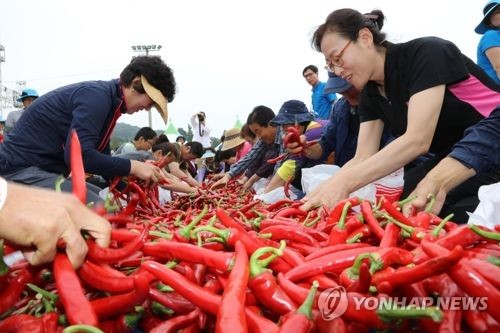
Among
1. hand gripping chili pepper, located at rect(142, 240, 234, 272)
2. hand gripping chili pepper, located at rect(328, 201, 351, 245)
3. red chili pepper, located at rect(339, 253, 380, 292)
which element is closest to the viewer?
red chili pepper, located at rect(339, 253, 380, 292)

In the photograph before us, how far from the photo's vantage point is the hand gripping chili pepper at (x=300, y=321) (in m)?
1.01

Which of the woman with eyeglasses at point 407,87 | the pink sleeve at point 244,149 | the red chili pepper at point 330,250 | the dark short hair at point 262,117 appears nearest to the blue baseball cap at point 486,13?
the woman with eyeglasses at point 407,87

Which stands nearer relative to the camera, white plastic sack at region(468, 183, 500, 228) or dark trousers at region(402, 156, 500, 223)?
white plastic sack at region(468, 183, 500, 228)

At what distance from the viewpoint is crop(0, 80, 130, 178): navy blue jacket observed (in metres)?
3.83

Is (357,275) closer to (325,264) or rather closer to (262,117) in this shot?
(325,264)

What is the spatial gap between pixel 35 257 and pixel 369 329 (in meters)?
0.86

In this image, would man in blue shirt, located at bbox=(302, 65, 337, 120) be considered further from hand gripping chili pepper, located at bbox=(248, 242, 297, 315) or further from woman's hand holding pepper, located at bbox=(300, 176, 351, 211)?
hand gripping chili pepper, located at bbox=(248, 242, 297, 315)

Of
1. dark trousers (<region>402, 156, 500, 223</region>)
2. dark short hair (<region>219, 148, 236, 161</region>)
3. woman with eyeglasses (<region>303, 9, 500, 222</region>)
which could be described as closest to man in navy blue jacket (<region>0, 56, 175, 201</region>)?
woman with eyeglasses (<region>303, 9, 500, 222</region>)

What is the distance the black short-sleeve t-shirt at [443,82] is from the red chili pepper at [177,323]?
2.09 m

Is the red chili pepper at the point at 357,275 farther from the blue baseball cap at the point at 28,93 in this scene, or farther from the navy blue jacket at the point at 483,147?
the blue baseball cap at the point at 28,93

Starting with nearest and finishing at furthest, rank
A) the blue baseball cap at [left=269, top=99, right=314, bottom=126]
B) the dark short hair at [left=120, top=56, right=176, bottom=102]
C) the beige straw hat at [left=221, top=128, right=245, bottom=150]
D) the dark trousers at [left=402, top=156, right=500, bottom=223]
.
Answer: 1. the dark trousers at [left=402, top=156, right=500, bottom=223]
2. the dark short hair at [left=120, top=56, right=176, bottom=102]
3. the blue baseball cap at [left=269, top=99, right=314, bottom=126]
4. the beige straw hat at [left=221, top=128, right=245, bottom=150]

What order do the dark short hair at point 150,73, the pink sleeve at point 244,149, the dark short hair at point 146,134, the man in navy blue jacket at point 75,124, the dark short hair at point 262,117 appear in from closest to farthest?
the man in navy blue jacket at point 75,124 → the dark short hair at point 150,73 → the dark short hair at point 262,117 → the dark short hair at point 146,134 → the pink sleeve at point 244,149

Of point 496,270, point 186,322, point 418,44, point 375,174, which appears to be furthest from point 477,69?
point 186,322

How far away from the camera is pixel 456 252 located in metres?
1.08
